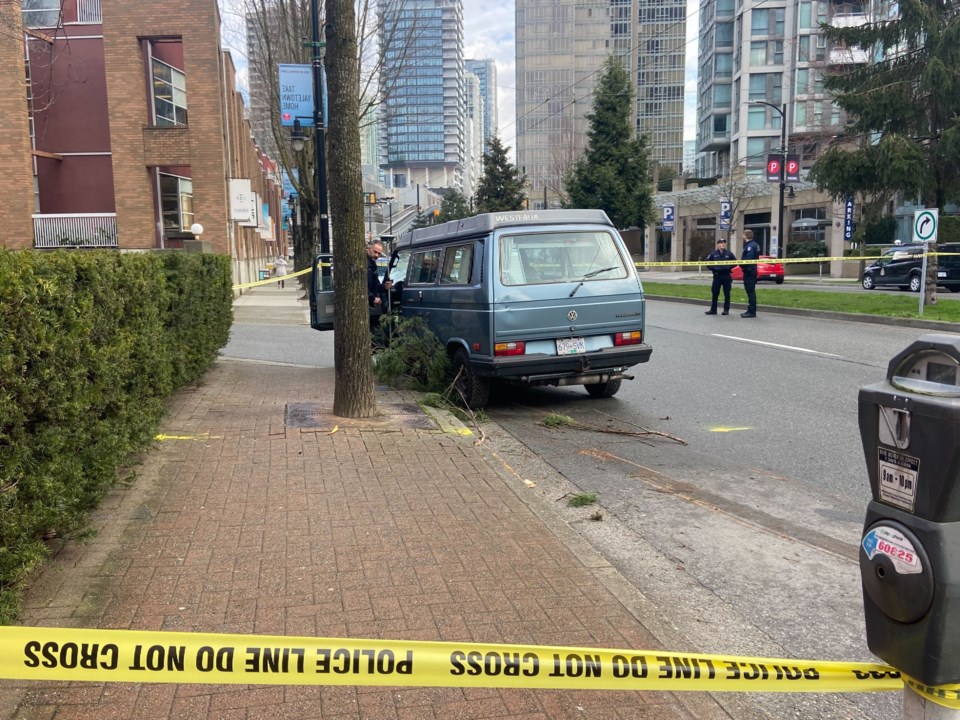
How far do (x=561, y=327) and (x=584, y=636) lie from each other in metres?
5.12

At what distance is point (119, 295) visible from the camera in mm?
5137

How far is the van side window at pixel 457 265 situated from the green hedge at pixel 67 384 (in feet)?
11.2

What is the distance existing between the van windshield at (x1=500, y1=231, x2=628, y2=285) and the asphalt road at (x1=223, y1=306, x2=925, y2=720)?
1494 millimetres

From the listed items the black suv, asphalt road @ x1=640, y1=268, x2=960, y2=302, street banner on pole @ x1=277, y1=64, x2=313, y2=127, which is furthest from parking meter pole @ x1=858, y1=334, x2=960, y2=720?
the black suv

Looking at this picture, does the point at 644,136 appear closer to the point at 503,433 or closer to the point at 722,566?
the point at 503,433

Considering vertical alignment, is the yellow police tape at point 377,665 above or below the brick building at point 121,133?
below

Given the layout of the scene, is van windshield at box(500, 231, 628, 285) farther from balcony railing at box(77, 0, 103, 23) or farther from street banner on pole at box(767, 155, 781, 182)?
street banner on pole at box(767, 155, 781, 182)

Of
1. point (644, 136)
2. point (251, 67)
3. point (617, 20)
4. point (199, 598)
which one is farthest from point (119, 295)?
point (617, 20)

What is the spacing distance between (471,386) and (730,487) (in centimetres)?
337

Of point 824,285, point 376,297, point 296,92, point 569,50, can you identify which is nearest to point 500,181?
point 824,285

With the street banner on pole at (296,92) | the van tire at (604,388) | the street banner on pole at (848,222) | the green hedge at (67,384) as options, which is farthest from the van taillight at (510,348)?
the street banner on pole at (848,222)

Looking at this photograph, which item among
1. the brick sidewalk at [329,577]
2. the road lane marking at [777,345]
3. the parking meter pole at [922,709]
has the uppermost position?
the parking meter pole at [922,709]

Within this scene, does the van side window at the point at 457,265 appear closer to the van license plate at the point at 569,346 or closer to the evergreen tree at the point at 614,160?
the van license plate at the point at 569,346

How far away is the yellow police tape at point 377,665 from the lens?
1.99 m
